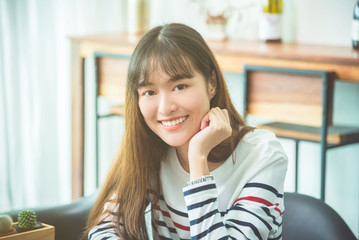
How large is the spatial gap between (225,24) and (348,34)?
1.85ft

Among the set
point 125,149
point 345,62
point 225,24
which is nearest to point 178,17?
point 225,24

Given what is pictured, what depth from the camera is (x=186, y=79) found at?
119cm

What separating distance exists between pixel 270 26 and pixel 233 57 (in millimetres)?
312

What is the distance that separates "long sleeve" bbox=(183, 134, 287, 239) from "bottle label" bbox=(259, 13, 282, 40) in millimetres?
1246

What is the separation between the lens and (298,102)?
1940 mm

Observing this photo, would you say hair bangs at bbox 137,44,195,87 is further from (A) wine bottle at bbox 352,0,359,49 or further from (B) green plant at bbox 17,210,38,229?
(A) wine bottle at bbox 352,0,359,49

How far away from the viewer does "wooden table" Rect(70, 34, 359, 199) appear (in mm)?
1864

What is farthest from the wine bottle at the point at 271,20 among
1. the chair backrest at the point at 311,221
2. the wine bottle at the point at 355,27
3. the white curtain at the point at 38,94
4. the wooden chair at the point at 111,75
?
the chair backrest at the point at 311,221

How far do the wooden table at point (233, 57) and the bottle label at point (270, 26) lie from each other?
2.1 inches

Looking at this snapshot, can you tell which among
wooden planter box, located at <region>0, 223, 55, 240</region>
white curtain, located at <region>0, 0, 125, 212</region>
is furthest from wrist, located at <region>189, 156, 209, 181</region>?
white curtain, located at <region>0, 0, 125, 212</region>

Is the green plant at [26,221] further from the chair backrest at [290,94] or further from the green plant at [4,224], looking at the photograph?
the chair backrest at [290,94]

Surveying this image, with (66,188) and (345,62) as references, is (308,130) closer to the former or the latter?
(345,62)

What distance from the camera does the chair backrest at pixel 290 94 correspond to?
186cm

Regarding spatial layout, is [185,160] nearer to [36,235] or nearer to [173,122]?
[173,122]
